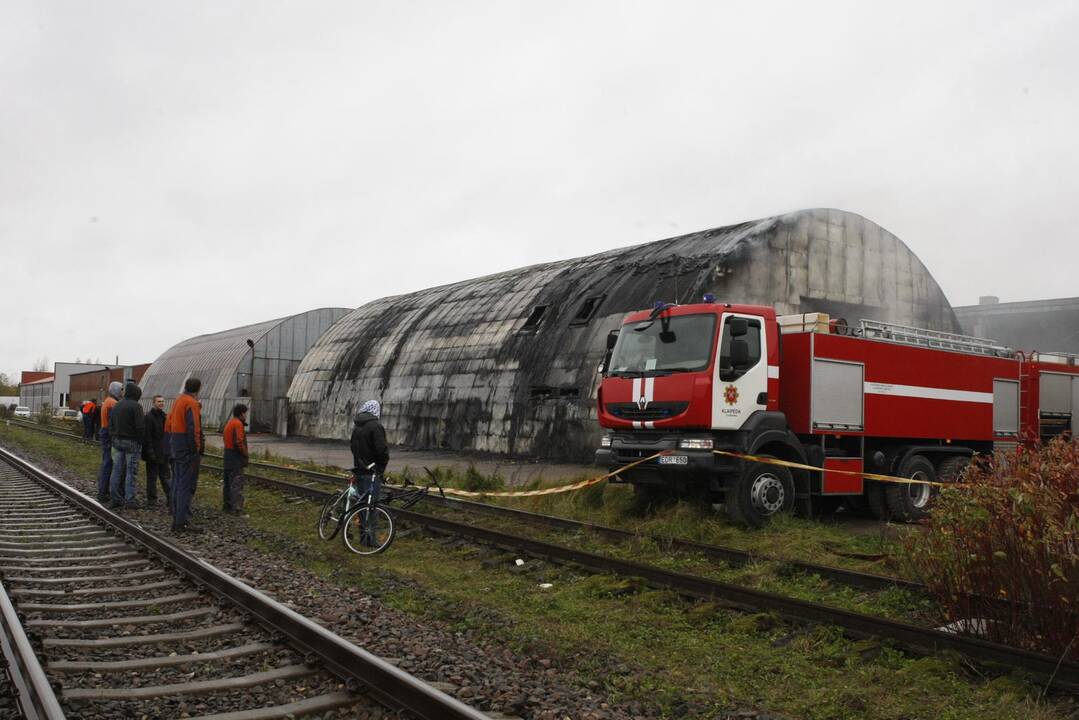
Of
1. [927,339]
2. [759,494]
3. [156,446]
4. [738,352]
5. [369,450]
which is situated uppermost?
[927,339]

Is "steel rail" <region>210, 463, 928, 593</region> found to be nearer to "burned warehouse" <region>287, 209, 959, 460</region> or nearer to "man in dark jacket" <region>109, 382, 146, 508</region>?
"man in dark jacket" <region>109, 382, 146, 508</region>

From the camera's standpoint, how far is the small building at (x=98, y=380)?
60469 mm

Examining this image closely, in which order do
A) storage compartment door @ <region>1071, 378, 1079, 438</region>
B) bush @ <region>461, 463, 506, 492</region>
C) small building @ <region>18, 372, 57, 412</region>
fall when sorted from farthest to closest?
small building @ <region>18, 372, 57, 412</region> → bush @ <region>461, 463, 506, 492</region> → storage compartment door @ <region>1071, 378, 1079, 438</region>

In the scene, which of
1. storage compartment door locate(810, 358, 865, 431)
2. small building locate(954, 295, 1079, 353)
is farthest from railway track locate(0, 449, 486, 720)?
small building locate(954, 295, 1079, 353)

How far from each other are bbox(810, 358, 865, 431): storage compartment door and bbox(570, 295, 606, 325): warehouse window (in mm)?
11354

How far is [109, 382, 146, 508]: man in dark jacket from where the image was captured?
13.2 meters

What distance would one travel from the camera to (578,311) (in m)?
24.2

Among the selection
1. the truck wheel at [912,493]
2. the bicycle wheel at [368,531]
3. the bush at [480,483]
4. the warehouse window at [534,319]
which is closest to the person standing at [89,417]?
the warehouse window at [534,319]

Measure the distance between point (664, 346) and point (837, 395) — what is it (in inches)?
109

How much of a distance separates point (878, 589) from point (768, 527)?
3.29 meters

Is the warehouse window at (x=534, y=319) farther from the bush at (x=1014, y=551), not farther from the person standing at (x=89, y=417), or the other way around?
the bush at (x=1014, y=551)

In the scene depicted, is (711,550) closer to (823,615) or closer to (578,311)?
(823,615)

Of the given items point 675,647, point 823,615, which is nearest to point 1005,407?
point 823,615

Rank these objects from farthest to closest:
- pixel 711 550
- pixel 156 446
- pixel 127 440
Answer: pixel 156 446 → pixel 127 440 → pixel 711 550
